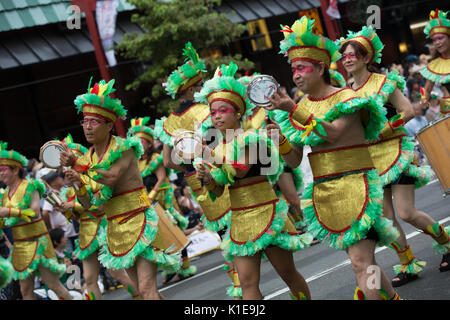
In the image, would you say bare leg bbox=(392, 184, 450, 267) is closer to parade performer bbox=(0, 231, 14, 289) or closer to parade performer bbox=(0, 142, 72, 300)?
parade performer bbox=(0, 231, 14, 289)

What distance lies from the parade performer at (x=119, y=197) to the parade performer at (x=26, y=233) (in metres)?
2.34

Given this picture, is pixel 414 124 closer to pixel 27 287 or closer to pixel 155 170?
pixel 155 170

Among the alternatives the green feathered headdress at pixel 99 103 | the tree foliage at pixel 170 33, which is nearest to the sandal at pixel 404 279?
the green feathered headdress at pixel 99 103

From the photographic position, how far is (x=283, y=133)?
5242 mm

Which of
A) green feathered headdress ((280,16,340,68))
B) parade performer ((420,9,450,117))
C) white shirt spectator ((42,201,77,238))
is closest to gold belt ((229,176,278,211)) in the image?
green feathered headdress ((280,16,340,68))

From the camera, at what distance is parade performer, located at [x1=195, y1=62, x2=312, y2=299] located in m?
5.47

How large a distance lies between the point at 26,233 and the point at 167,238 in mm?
2373

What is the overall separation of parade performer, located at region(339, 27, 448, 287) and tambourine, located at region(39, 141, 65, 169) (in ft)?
9.44

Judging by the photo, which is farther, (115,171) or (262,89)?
(115,171)

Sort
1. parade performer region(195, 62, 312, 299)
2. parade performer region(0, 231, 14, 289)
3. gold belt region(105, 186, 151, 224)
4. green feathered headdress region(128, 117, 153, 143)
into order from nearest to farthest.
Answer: parade performer region(0, 231, 14, 289) < parade performer region(195, 62, 312, 299) < gold belt region(105, 186, 151, 224) < green feathered headdress region(128, 117, 153, 143)

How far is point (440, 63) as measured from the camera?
8.66 m

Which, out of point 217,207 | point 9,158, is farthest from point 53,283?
point 217,207

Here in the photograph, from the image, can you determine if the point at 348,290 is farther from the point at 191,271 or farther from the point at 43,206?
the point at 43,206
